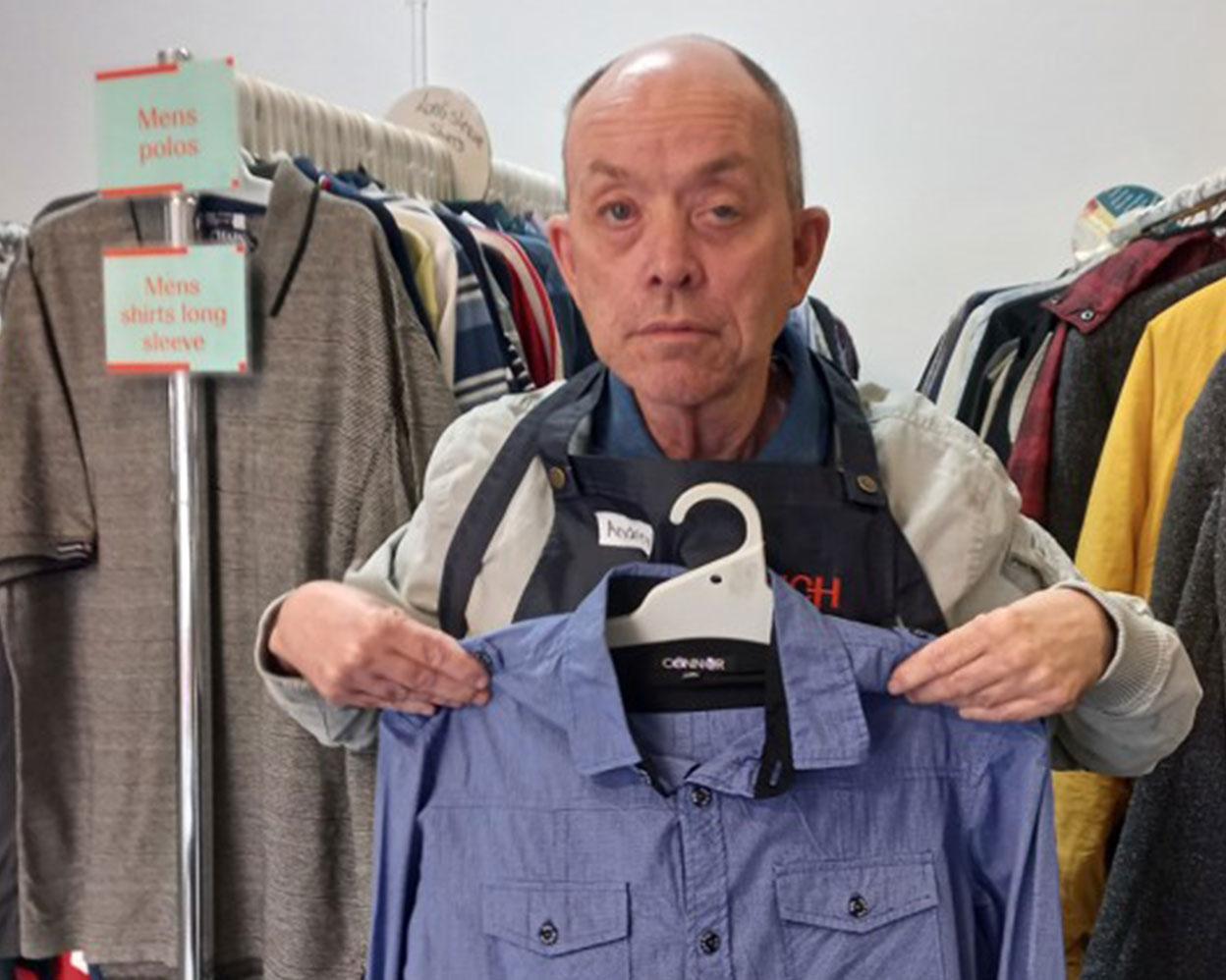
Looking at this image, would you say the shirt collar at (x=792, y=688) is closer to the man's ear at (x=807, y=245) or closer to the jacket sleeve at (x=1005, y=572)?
the jacket sleeve at (x=1005, y=572)

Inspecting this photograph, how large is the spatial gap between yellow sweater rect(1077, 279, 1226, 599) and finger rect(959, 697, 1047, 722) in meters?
0.56

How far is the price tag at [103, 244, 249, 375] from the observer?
113cm

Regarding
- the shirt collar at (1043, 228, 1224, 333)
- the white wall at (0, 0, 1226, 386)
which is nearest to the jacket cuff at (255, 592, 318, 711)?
the shirt collar at (1043, 228, 1224, 333)

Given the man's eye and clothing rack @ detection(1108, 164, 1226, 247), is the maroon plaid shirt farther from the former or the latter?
the man's eye

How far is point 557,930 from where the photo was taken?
80 cm

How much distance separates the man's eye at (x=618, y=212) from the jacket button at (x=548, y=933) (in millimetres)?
514

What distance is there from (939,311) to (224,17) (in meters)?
2.02

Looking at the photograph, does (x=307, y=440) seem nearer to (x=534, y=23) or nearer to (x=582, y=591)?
(x=582, y=591)

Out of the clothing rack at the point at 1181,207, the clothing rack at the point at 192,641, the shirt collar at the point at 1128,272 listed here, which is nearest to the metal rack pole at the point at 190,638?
the clothing rack at the point at 192,641

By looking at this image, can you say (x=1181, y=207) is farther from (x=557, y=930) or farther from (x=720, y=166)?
(x=557, y=930)

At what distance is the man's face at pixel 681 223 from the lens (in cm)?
85

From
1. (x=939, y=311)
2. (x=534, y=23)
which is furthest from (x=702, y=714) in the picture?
(x=534, y=23)

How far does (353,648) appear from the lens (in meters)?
0.81

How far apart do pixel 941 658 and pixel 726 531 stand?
7.9 inches
